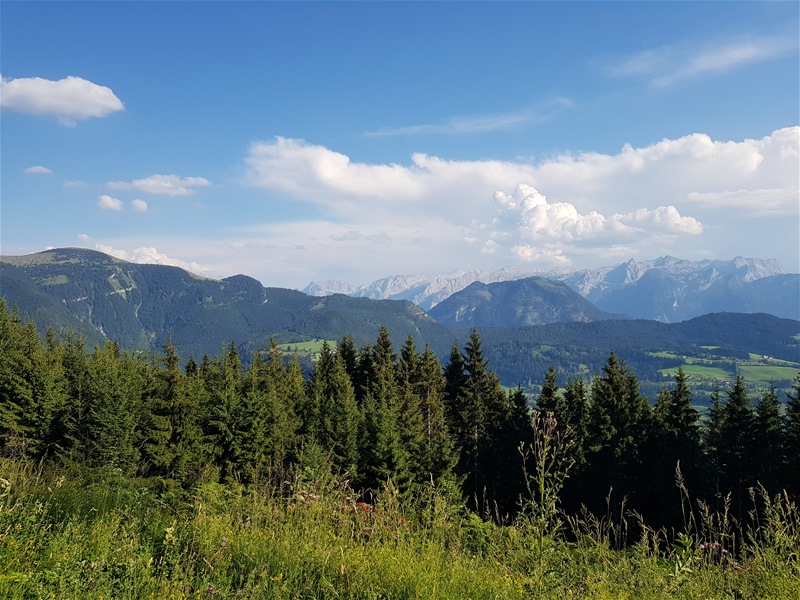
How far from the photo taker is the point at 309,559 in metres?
4.64

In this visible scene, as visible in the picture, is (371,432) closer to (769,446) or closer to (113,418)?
(113,418)

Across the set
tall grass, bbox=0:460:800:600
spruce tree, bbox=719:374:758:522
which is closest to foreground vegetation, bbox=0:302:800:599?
tall grass, bbox=0:460:800:600

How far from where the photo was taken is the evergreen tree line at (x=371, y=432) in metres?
28.5

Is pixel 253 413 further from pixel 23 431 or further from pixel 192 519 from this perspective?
pixel 192 519

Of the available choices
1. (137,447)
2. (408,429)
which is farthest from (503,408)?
(137,447)

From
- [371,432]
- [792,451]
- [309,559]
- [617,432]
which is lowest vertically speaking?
[617,432]

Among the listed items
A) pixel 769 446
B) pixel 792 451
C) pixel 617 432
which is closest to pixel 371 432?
pixel 617 432

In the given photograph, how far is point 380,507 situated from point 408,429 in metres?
26.6

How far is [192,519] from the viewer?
5.95 metres

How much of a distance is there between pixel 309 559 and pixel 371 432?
86.8 feet

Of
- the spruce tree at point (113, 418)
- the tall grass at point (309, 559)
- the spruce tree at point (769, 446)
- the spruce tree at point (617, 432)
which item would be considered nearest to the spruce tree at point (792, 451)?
the spruce tree at point (769, 446)

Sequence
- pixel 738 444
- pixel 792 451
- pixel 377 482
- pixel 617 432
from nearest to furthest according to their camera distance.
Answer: pixel 792 451
pixel 377 482
pixel 738 444
pixel 617 432

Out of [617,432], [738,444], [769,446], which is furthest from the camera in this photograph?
[617,432]

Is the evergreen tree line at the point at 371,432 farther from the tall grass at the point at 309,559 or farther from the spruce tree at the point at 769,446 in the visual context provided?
the tall grass at the point at 309,559
